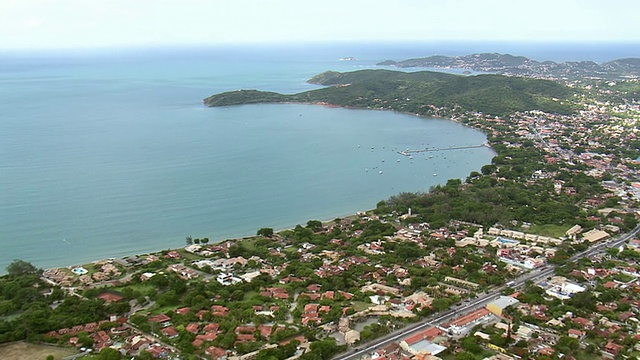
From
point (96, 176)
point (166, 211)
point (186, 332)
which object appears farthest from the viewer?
point (96, 176)

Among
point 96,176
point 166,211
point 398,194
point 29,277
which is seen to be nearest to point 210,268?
point 29,277

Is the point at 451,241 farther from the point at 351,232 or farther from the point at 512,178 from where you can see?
the point at 512,178

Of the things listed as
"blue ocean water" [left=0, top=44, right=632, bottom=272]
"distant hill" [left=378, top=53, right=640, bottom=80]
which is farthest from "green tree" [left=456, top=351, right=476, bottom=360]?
"distant hill" [left=378, top=53, right=640, bottom=80]

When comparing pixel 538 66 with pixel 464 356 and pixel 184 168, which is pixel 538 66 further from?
pixel 464 356

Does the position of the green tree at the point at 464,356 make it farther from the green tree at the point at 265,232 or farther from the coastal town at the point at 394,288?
the green tree at the point at 265,232

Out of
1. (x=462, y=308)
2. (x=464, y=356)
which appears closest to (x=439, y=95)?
(x=462, y=308)
